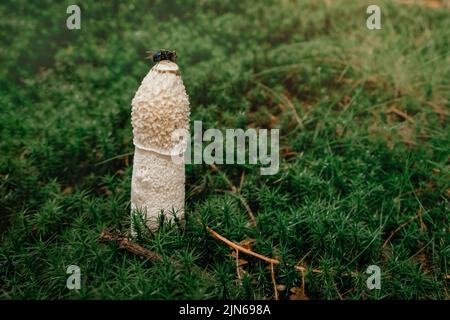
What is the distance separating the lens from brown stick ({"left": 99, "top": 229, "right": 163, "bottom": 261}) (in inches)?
98.2

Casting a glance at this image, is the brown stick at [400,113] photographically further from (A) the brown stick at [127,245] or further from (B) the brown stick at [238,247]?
(A) the brown stick at [127,245]

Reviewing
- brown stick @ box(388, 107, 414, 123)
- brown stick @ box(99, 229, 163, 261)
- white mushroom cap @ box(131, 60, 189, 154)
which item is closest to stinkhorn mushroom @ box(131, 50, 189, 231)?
white mushroom cap @ box(131, 60, 189, 154)

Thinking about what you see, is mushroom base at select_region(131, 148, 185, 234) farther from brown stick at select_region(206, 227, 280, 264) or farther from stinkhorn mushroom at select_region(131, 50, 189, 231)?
brown stick at select_region(206, 227, 280, 264)

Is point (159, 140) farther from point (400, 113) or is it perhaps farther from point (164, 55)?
point (400, 113)

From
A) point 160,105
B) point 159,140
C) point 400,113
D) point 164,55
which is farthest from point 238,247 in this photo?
point 400,113

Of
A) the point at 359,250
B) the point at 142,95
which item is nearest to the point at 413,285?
the point at 359,250

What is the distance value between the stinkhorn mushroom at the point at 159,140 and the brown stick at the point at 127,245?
0.64ft

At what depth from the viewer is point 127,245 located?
8.29 ft

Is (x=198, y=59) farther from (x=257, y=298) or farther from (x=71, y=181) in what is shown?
(x=257, y=298)

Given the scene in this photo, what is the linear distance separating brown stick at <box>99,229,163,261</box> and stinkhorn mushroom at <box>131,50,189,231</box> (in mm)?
194

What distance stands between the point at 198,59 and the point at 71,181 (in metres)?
2.10

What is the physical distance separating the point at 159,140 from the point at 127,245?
26.1 inches

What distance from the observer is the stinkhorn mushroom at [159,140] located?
235cm

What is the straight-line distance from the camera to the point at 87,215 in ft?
9.64
